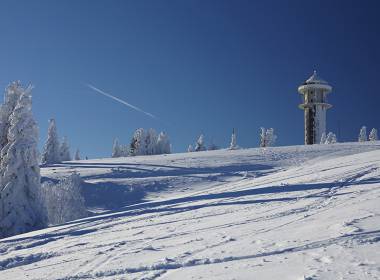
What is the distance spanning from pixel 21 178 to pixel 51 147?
42.6m

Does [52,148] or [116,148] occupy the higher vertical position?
[116,148]

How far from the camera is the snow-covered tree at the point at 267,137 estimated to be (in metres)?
107

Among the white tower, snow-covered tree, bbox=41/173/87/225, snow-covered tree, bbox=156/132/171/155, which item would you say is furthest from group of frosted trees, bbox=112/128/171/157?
snow-covered tree, bbox=41/173/87/225

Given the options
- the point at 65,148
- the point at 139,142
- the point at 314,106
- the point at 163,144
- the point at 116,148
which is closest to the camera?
the point at 314,106

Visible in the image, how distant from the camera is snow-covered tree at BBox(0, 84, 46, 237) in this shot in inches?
1041

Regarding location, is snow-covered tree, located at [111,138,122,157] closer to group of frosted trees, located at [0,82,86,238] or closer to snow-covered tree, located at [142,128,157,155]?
snow-covered tree, located at [142,128,157,155]

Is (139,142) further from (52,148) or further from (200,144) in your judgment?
(52,148)

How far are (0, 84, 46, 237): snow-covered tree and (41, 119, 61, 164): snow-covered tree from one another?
38483 mm

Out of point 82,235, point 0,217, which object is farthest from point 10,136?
point 82,235

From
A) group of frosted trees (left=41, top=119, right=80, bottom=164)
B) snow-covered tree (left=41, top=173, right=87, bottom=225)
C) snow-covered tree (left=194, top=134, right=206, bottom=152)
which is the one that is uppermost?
snow-covered tree (left=194, top=134, right=206, bottom=152)

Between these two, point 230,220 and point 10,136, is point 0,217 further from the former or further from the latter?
point 230,220

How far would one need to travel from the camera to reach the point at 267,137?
10712 centimetres

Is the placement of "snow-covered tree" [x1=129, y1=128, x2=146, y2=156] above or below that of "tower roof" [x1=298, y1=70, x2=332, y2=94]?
below

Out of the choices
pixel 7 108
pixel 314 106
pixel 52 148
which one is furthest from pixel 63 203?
pixel 314 106
